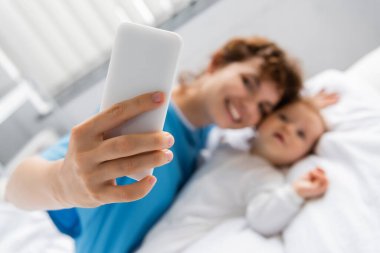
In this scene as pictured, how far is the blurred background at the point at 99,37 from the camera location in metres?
1.01

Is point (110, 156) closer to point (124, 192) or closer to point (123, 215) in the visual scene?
point (124, 192)

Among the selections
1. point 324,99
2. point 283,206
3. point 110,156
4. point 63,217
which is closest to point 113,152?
point 110,156

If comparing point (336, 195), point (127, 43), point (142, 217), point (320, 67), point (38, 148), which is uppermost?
point (127, 43)

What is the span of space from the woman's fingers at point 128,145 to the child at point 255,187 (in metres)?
0.39

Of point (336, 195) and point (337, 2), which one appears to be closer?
point (336, 195)

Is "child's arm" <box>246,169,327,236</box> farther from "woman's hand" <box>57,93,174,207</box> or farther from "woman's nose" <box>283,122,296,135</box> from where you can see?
"woman's hand" <box>57,93,174,207</box>

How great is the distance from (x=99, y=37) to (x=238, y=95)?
59cm

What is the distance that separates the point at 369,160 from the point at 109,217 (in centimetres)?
56

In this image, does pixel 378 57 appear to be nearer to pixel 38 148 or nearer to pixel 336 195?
pixel 336 195

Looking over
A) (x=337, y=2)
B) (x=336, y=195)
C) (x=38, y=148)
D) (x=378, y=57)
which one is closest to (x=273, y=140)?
(x=336, y=195)

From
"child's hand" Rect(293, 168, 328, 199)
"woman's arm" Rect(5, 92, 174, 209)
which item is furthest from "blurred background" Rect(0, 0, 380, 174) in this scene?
"woman's arm" Rect(5, 92, 174, 209)

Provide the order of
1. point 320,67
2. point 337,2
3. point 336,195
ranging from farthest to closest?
point 320,67
point 337,2
point 336,195

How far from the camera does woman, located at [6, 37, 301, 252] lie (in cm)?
34

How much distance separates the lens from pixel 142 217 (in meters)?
0.70
